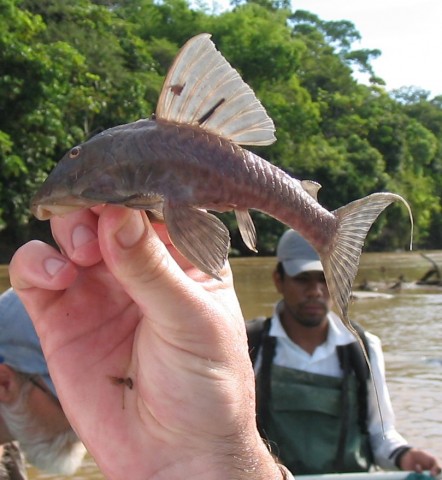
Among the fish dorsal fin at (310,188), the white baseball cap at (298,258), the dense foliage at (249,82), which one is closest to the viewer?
the fish dorsal fin at (310,188)

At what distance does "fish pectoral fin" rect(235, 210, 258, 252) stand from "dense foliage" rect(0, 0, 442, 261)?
16.6 meters

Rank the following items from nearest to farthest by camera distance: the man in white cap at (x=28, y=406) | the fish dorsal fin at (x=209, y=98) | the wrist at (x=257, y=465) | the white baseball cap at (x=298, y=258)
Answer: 1. the fish dorsal fin at (x=209, y=98)
2. the wrist at (x=257, y=465)
3. the man in white cap at (x=28, y=406)
4. the white baseball cap at (x=298, y=258)

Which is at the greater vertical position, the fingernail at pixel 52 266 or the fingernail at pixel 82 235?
the fingernail at pixel 82 235

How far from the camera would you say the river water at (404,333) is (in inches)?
312

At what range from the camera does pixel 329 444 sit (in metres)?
3.97

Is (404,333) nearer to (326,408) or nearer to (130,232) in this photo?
(326,408)

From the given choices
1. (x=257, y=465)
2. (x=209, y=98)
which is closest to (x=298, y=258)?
(x=257, y=465)

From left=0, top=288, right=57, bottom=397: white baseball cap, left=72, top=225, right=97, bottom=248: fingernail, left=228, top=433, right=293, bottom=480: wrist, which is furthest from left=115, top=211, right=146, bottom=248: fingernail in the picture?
left=0, top=288, right=57, bottom=397: white baseball cap

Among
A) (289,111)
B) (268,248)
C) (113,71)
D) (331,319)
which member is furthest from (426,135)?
(331,319)

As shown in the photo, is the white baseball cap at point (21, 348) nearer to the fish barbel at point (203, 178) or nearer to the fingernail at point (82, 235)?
the fingernail at point (82, 235)

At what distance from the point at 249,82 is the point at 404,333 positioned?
84.6 ft

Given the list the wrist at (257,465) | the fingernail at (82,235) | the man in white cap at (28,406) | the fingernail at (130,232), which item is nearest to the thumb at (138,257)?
the fingernail at (130,232)

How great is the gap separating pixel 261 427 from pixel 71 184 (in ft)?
8.96

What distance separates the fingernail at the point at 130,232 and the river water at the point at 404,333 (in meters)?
2.84
